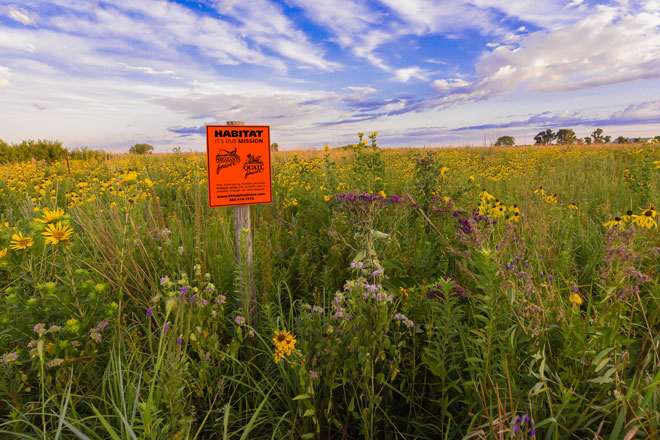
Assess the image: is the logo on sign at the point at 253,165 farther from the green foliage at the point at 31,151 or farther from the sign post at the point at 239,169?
the green foliage at the point at 31,151

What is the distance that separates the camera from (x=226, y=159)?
7.80 feet

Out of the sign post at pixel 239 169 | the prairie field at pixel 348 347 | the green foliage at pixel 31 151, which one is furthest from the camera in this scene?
the green foliage at pixel 31 151

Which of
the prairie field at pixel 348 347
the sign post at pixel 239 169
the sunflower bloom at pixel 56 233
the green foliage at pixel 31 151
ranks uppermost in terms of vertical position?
the green foliage at pixel 31 151

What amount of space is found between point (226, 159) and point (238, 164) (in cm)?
9

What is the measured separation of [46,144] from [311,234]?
2306 centimetres

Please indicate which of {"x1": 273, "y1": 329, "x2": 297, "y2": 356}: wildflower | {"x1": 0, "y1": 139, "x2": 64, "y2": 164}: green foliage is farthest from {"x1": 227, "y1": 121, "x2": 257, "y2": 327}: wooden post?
{"x1": 0, "y1": 139, "x2": 64, "y2": 164}: green foliage

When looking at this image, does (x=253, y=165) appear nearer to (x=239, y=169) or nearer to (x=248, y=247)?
(x=239, y=169)

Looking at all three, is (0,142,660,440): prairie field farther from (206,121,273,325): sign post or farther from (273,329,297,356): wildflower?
(206,121,273,325): sign post

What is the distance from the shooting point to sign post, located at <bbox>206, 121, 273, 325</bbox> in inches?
91.5

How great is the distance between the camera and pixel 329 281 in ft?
8.02

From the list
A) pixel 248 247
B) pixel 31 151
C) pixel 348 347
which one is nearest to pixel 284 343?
pixel 348 347

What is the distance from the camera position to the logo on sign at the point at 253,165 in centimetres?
245

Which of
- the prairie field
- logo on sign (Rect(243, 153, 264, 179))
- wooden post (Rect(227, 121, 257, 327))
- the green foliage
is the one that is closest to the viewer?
the prairie field

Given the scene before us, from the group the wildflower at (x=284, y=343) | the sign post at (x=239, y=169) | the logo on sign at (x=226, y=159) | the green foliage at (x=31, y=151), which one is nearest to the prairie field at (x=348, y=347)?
the wildflower at (x=284, y=343)
